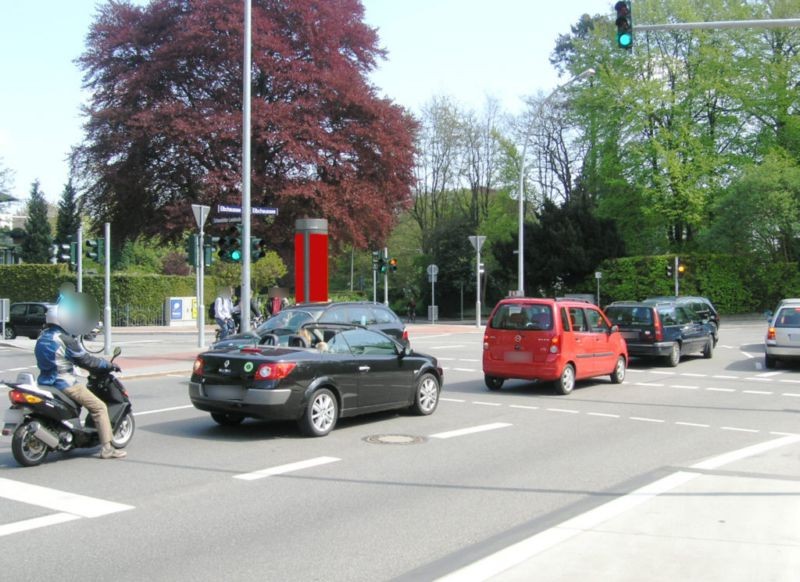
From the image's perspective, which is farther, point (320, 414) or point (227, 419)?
point (227, 419)

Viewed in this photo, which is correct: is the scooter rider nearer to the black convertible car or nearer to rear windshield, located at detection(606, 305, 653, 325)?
the black convertible car

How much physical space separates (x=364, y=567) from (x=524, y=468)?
3.48 metres

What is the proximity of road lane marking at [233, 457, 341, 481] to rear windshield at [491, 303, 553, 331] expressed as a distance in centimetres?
653

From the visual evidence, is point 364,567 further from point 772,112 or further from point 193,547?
point 772,112

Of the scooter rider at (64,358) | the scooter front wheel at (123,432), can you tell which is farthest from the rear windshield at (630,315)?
the scooter rider at (64,358)

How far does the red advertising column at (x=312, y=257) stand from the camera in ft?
75.0

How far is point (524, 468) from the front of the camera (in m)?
8.38

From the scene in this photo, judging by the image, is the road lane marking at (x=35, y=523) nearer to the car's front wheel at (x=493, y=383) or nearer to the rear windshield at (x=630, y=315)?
the car's front wheel at (x=493, y=383)

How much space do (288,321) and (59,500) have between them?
9.39m

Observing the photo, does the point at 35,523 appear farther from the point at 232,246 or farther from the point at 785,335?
the point at 785,335

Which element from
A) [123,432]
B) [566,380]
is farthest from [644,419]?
[123,432]

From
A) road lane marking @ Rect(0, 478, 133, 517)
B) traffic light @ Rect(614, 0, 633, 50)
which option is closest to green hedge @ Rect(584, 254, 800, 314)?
traffic light @ Rect(614, 0, 633, 50)

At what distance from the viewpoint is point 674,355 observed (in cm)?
1969

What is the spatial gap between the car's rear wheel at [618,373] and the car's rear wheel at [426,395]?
5413 millimetres
